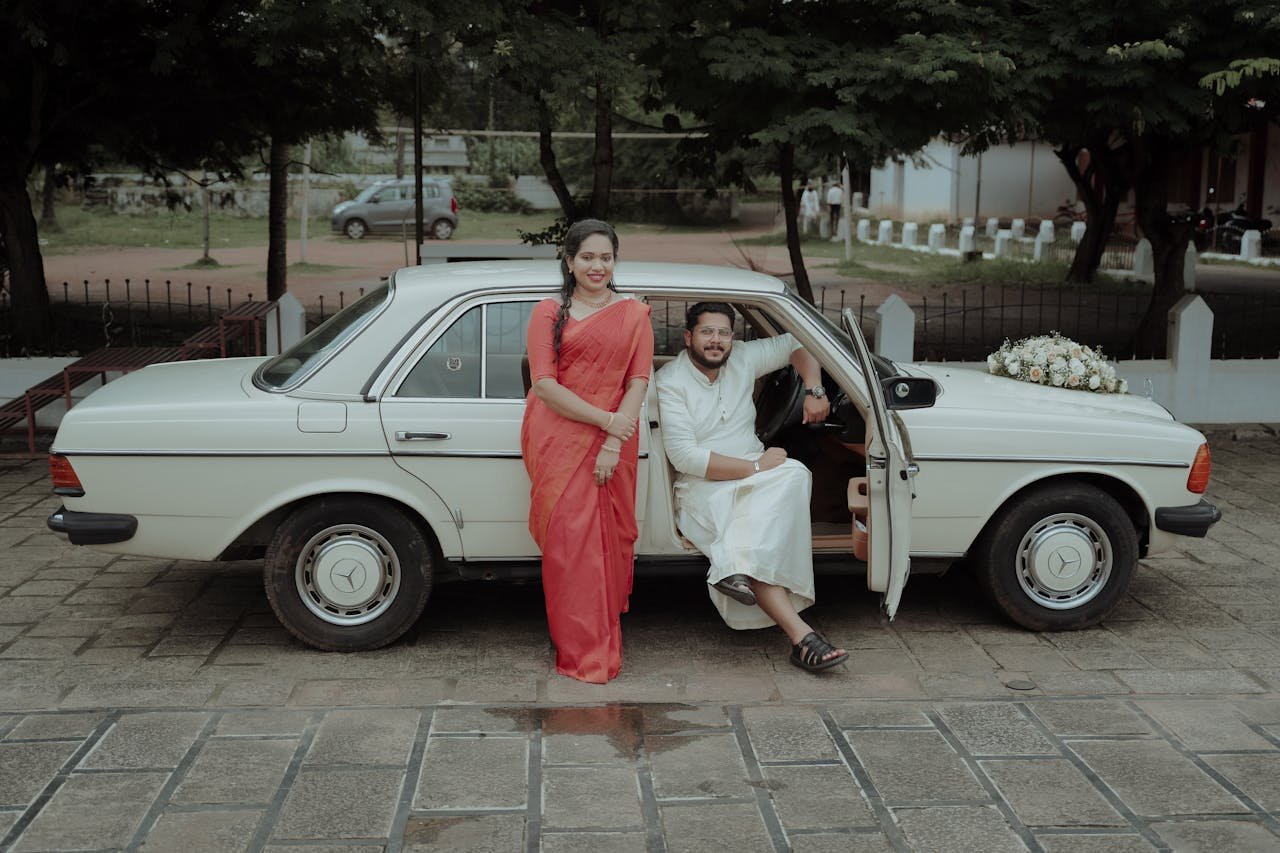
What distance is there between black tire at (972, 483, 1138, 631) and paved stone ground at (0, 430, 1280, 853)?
0.15 metres

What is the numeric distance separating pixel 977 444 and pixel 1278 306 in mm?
16356

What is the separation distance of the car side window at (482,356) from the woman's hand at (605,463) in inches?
19.2

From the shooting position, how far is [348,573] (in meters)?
5.80

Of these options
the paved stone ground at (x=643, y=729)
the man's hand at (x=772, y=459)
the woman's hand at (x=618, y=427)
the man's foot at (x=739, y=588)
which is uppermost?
the woman's hand at (x=618, y=427)

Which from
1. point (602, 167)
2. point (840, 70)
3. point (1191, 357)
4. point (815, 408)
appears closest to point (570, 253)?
point (815, 408)

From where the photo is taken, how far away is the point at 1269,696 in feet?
17.9

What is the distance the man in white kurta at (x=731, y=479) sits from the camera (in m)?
5.71

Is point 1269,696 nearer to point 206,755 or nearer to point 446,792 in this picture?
point 446,792

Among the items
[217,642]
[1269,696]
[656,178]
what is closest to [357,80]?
[217,642]

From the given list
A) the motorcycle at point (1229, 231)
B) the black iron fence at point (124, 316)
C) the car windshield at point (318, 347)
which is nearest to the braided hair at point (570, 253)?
the car windshield at point (318, 347)

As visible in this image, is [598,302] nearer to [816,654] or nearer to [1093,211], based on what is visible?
[816,654]

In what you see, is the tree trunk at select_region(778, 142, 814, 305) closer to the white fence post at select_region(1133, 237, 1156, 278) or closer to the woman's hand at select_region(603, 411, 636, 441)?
the woman's hand at select_region(603, 411, 636, 441)

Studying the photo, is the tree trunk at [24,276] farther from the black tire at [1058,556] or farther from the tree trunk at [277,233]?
the black tire at [1058,556]

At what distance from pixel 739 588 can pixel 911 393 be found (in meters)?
1.14
